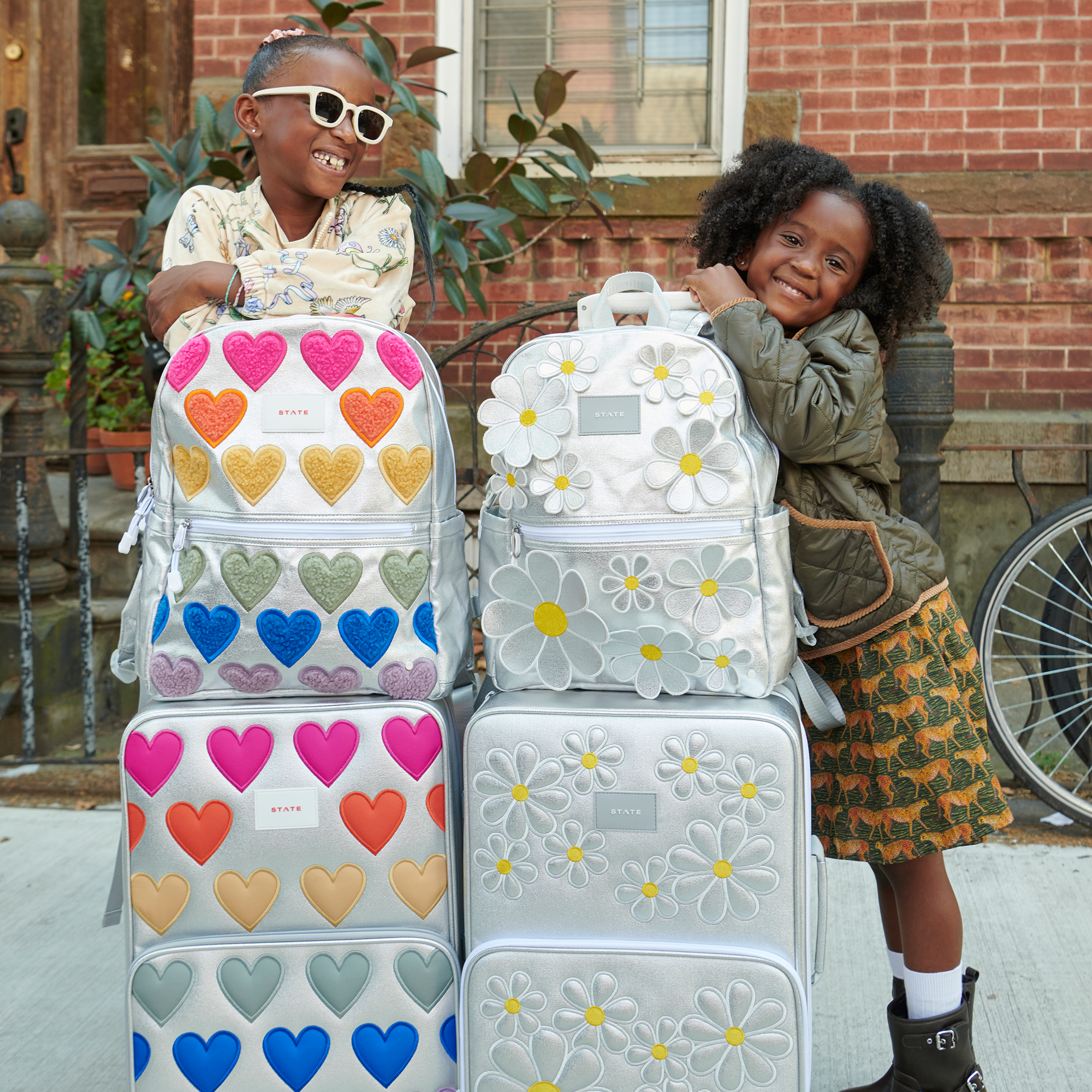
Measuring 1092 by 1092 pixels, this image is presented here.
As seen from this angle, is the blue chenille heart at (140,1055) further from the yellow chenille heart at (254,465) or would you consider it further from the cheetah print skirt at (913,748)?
the cheetah print skirt at (913,748)

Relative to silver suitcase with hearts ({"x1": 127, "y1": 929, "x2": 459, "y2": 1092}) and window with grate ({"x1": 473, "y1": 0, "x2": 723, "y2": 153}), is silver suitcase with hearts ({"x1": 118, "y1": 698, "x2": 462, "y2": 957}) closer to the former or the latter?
silver suitcase with hearts ({"x1": 127, "y1": 929, "x2": 459, "y2": 1092})

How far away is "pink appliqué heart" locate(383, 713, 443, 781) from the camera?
5.85ft

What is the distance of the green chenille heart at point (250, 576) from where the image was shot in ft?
5.80

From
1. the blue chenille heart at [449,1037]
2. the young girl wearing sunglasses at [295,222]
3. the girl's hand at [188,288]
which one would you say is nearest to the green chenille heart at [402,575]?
the young girl wearing sunglasses at [295,222]

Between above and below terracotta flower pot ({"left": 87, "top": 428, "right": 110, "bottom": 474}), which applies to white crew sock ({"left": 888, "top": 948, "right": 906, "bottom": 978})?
below

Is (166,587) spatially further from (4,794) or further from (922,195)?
(922,195)

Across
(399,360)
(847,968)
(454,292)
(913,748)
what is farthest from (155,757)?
(454,292)

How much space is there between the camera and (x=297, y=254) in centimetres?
192

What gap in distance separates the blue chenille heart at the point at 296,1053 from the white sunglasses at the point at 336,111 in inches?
60.8

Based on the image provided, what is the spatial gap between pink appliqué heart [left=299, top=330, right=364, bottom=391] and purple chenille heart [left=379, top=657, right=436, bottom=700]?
0.47 metres

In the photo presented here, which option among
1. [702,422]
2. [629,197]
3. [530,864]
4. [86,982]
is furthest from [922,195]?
[86,982]

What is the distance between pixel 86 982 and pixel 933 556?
210 cm

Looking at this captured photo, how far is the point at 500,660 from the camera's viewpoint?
179 centimetres

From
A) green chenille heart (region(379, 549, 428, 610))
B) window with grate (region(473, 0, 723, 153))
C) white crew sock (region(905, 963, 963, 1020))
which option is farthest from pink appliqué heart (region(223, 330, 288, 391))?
window with grate (region(473, 0, 723, 153))
